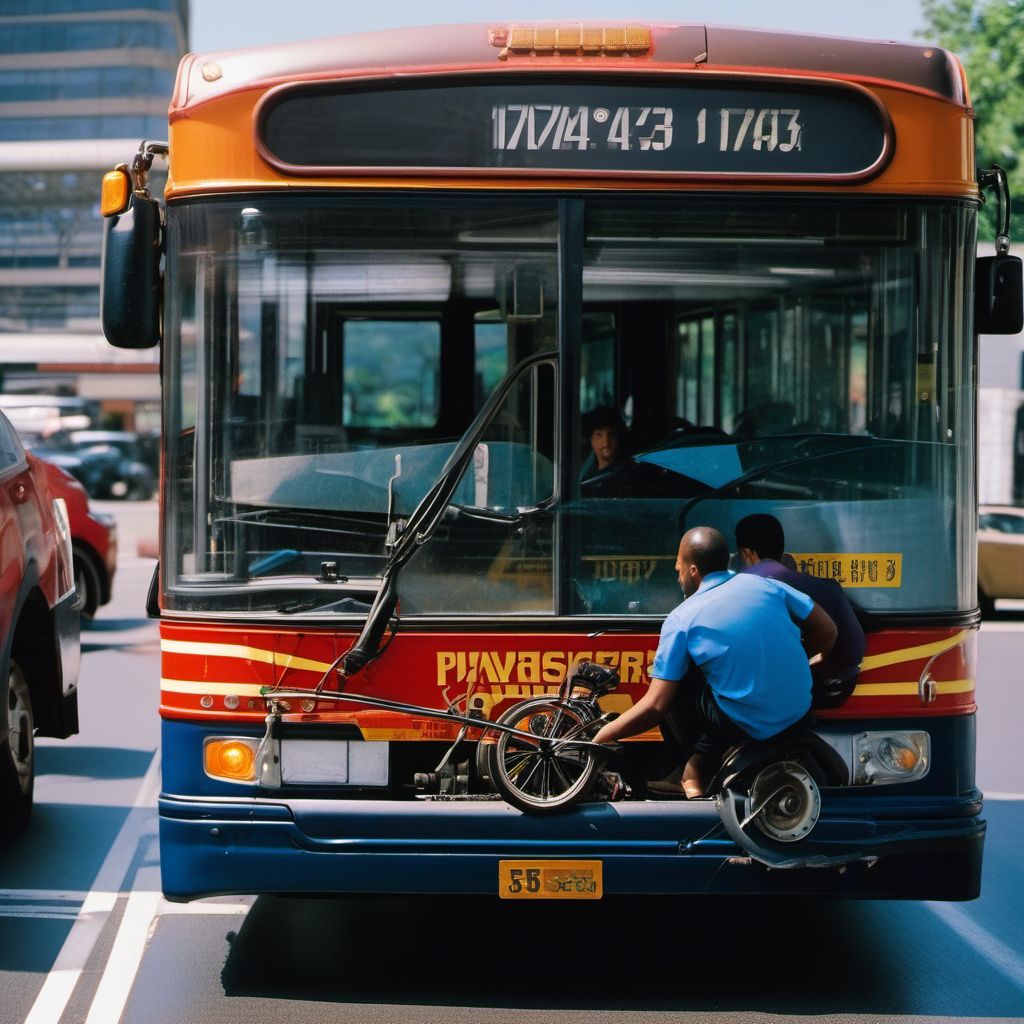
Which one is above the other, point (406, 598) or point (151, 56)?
point (151, 56)

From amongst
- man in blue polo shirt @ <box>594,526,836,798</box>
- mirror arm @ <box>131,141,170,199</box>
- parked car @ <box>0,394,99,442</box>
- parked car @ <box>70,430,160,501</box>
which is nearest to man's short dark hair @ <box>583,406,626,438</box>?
man in blue polo shirt @ <box>594,526,836,798</box>

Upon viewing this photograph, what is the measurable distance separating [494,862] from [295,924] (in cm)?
145

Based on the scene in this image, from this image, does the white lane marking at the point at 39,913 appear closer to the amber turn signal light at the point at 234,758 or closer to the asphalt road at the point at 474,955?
the asphalt road at the point at 474,955

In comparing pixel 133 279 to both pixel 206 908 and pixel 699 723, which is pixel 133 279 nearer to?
pixel 699 723

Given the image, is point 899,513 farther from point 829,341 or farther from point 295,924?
point 295,924

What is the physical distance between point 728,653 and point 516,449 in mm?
933

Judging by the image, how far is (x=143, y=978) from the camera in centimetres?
574

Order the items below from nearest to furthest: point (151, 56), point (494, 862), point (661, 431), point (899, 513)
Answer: point (494, 862)
point (899, 513)
point (661, 431)
point (151, 56)

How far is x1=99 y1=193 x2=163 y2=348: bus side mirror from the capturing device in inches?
215

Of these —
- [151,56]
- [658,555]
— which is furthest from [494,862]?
[151,56]

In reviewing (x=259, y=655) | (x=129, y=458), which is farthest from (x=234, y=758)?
(x=129, y=458)

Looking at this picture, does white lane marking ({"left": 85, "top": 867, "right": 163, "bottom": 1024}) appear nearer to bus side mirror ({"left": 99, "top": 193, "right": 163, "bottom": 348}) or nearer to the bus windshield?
the bus windshield

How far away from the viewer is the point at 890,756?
5473 mm

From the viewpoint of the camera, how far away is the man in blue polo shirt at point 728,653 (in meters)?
5.14
